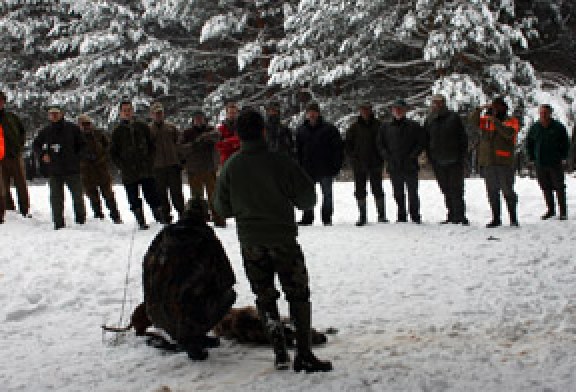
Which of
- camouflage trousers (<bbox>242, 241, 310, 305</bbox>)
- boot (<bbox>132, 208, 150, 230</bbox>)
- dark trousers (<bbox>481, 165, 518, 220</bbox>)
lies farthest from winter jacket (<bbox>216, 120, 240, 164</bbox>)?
camouflage trousers (<bbox>242, 241, 310, 305</bbox>)

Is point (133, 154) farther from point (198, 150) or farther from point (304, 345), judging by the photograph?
point (304, 345)

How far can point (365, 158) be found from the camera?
10258 mm

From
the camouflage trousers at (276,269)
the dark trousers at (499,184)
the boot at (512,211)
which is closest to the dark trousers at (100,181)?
the dark trousers at (499,184)

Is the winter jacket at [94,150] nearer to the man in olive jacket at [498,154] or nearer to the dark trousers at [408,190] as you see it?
the dark trousers at [408,190]

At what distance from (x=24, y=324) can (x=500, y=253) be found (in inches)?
214

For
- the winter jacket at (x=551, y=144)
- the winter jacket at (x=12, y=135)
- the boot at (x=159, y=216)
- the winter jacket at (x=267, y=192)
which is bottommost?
the boot at (x=159, y=216)

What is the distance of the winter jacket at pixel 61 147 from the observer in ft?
30.7

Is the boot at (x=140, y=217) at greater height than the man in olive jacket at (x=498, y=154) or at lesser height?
lesser

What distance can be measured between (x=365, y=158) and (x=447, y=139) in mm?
1380

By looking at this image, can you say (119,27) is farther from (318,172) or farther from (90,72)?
(318,172)

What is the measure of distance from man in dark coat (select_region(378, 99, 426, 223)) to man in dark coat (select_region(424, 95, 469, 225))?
21cm

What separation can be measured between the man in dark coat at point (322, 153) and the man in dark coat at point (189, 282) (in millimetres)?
5667

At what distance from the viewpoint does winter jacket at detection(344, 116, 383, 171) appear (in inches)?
404

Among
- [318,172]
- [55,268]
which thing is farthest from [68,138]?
[318,172]
